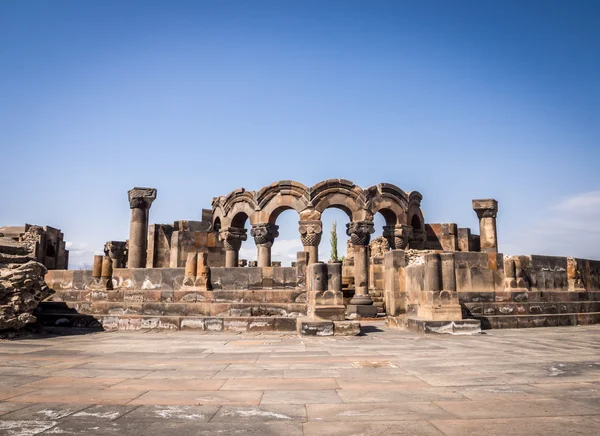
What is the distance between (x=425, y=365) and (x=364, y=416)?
7.35 ft

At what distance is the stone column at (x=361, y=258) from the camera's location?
14.1m

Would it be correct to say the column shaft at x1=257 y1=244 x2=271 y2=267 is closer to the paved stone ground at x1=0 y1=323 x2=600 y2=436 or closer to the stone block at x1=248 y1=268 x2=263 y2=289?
the stone block at x1=248 y1=268 x2=263 y2=289

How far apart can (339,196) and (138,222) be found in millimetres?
7632

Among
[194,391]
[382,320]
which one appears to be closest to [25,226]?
[382,320]

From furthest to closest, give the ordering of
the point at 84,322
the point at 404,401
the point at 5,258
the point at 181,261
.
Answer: the point at 181,261
the point at 84,322
the point at 5,258
the point at 404,401

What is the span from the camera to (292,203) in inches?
674

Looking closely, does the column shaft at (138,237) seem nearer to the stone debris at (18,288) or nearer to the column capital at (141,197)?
the column capital at (141,197)

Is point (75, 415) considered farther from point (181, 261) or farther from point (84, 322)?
point (181, 261)

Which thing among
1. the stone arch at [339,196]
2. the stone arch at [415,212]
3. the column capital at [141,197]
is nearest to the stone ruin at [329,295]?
the stone arch at [339,196]

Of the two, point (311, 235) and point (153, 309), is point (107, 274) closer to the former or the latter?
point (153, 309)

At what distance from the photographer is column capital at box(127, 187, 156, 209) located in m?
16.8

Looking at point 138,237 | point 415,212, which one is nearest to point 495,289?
point 415,212

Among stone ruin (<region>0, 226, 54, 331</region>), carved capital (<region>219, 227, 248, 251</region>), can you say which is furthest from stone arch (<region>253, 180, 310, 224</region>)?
stone ruin (<region>0, 226, 54, 331</region>)

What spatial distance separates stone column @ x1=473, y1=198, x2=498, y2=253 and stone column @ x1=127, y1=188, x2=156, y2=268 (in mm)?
13370
